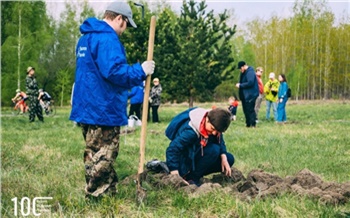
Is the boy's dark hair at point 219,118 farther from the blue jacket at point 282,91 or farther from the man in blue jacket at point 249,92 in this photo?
the blue jacket at point 282,91

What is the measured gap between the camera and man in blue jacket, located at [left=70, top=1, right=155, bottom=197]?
496 cm

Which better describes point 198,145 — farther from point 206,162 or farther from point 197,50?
point 197,50

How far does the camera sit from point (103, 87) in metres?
5.02

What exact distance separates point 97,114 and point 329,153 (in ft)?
17.0

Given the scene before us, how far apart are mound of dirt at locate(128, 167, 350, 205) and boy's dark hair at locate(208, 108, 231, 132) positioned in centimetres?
61

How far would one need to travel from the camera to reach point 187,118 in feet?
20.1

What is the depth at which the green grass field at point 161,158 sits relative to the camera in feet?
15.3

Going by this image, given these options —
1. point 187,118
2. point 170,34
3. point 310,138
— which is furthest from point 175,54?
point 187,118

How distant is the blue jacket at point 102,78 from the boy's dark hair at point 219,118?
100 cm

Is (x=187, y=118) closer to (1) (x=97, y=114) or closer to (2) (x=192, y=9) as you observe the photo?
(1) (x=97, y=114)

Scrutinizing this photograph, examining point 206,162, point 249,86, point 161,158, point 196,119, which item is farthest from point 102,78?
point 249,86

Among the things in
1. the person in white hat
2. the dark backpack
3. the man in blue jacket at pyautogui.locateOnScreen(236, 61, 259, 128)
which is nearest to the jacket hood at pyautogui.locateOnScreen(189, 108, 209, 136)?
the dark backpack

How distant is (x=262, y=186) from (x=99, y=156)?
1757 millimetres

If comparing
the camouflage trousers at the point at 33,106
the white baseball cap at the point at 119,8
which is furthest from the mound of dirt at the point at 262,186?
the camouflage trousers at the point at 33,106
